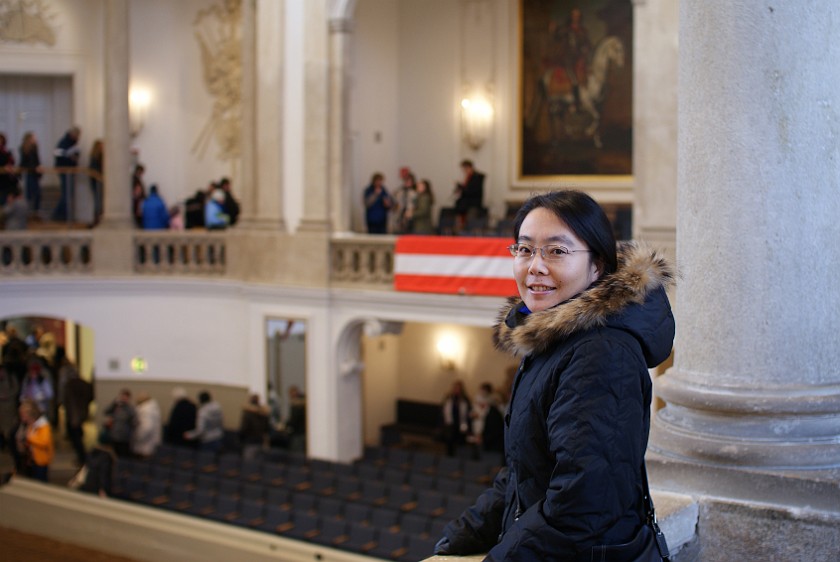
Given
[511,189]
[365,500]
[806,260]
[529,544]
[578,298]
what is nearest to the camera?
A: [529,544]

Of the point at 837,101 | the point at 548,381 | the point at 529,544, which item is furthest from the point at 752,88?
the point at 529,544

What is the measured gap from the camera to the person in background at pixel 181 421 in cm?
1872

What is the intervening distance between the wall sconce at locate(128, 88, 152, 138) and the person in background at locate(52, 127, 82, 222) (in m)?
1.03

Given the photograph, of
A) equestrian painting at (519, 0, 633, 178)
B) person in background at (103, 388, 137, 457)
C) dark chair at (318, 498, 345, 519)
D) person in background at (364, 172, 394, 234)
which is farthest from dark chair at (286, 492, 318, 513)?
equestrian painting at (519, 0, 633, 178)

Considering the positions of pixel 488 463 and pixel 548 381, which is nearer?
pixel 548 381

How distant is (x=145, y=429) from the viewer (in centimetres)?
1836

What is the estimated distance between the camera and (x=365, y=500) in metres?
A: 15.4

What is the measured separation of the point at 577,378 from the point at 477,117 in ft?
60.9

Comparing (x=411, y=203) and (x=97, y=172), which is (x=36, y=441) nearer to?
(x=97, y=172)

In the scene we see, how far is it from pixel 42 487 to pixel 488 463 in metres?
6.53

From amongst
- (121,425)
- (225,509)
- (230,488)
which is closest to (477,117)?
(121,425)

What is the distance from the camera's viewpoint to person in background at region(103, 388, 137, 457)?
722 inches

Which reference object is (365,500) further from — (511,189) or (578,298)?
(578,298)

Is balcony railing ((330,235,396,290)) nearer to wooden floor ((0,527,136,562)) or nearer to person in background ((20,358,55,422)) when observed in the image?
wooden floor ((0,527,136,562))
